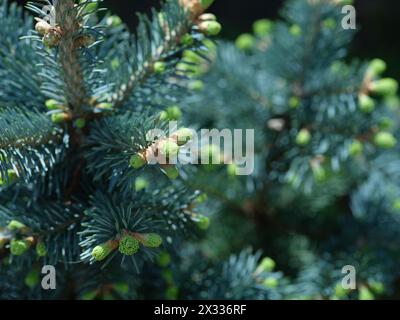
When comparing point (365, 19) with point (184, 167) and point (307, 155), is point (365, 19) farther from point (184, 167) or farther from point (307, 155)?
point (184, 167)

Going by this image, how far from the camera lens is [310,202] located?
0.88 metres

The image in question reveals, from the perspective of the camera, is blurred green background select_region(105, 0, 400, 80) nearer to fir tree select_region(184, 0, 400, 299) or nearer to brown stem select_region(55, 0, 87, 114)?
fir tree select_region(184, 0, 400, 299)

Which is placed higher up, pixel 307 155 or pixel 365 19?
pixel 365 19

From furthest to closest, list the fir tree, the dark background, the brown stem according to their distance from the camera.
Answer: the dark background → the fir tree → the brown stem

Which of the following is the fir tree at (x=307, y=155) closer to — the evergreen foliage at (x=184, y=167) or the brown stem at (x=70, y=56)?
the evergreen foliage at (x=184, y=167)

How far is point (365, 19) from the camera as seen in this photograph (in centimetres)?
193

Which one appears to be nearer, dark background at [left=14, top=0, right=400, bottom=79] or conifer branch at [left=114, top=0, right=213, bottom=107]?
conifer branch at [left=114, top=0, right=213, bottom=107]

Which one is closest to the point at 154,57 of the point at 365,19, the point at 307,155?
the point at 307,155

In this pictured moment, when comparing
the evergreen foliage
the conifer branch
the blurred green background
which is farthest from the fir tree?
the blurred green background

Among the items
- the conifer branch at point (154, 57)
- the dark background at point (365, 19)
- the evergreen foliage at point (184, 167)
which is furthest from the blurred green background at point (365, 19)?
the conifer branch at point (154, 57)

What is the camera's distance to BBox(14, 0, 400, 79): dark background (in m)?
1.83

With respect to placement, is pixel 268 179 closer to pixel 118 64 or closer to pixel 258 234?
pixel 258 234

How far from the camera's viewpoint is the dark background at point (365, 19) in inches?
71.9
